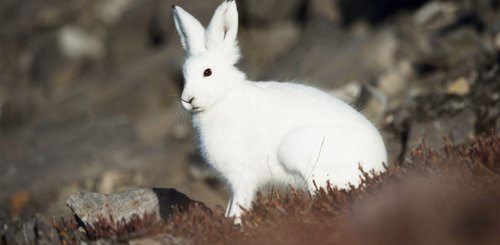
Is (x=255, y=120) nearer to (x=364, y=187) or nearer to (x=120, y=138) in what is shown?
(x=364, y=187)

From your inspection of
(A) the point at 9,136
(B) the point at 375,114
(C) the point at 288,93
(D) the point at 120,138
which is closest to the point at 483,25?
(B) the point at 375,114

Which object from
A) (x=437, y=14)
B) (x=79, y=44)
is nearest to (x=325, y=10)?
(x=437, y=14)

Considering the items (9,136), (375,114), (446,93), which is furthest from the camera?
(9,136)

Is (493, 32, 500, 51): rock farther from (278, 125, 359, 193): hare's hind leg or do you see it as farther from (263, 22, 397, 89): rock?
(278, 125, 359, 193): hare's hind leg

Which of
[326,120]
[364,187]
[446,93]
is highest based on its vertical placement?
[446,93]

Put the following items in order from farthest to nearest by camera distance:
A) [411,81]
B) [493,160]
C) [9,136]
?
1. [9,136]
2. [411,81]
3. [493,160]

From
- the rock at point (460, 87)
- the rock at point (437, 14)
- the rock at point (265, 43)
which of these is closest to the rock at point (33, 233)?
the rock at point (460, 87)

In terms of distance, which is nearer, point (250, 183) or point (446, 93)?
point (250, 183)

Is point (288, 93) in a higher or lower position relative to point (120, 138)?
lower
